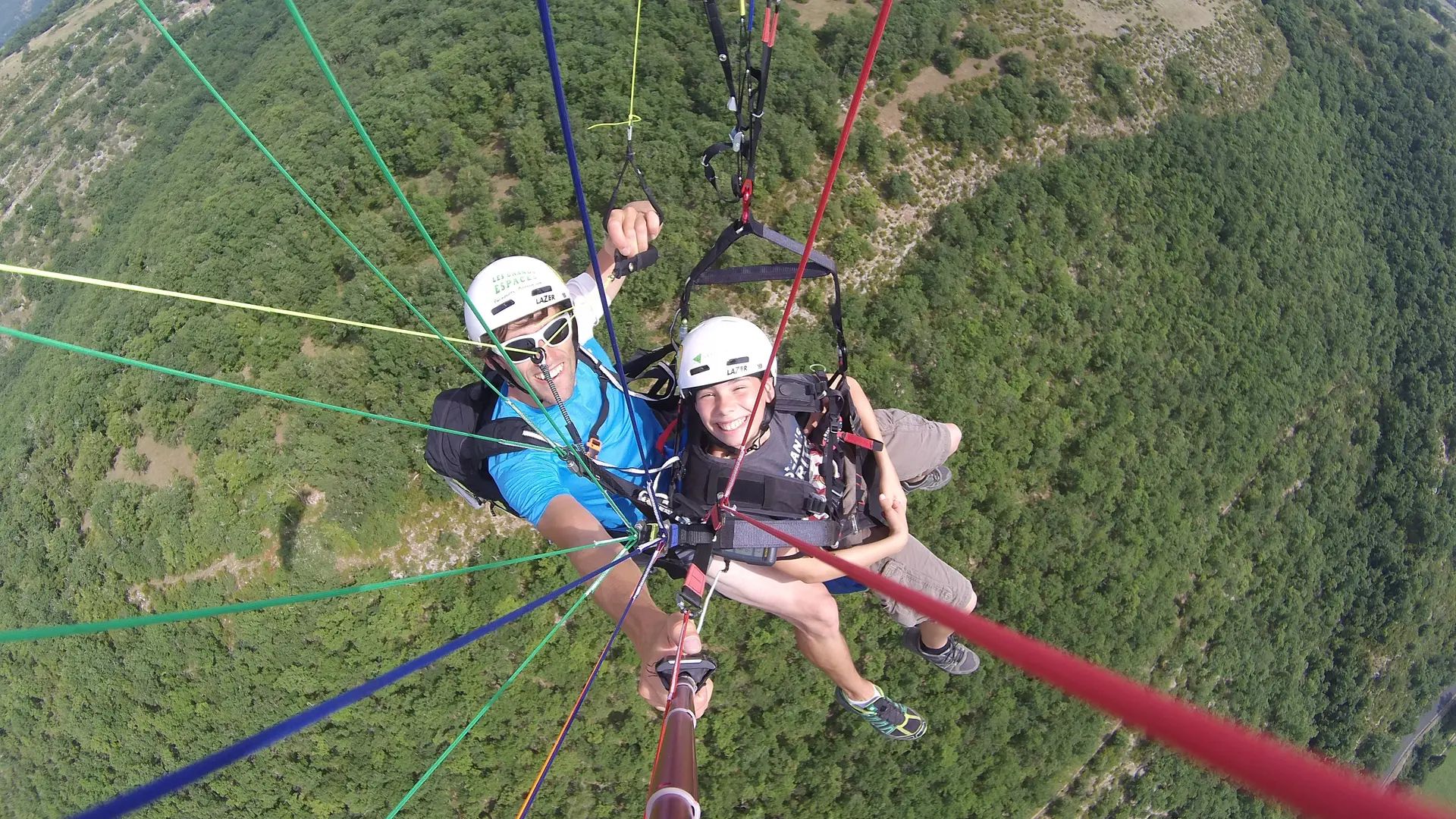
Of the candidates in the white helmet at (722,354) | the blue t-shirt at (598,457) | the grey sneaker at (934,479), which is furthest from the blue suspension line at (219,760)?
the grey sneaker at (934,479)

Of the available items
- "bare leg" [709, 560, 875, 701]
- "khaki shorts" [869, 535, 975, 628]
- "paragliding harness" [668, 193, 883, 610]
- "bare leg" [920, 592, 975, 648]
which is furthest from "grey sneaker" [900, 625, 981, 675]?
"paragliding harness" [668, 193, 883, 610]

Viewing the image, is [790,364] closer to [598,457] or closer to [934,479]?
[934,479]

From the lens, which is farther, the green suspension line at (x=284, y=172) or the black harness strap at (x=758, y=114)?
the black harness strap at (x=758, y=114)

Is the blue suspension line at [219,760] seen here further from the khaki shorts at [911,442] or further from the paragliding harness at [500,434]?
the khaki shorts at [911,442]

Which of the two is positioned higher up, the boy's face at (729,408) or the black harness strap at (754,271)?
the black harness strap at (754,271)

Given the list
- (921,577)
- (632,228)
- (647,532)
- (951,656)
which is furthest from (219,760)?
(951,656)

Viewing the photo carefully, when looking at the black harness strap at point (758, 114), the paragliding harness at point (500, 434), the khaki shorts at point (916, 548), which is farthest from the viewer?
the khaki shorts at point (916, 548)

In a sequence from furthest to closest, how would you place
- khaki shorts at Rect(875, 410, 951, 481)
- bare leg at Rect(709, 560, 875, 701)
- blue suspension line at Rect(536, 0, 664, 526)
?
khaki shorts at Rect(875, 410, 951, 481) → bare leg at Rect(709, 560, 875, 701) → blue suspension line at Rect(536, 0, 664, 526)

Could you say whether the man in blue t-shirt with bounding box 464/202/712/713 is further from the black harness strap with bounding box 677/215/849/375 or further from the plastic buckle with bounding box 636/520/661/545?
the black harness strap with bounding box 677/215/849/375
